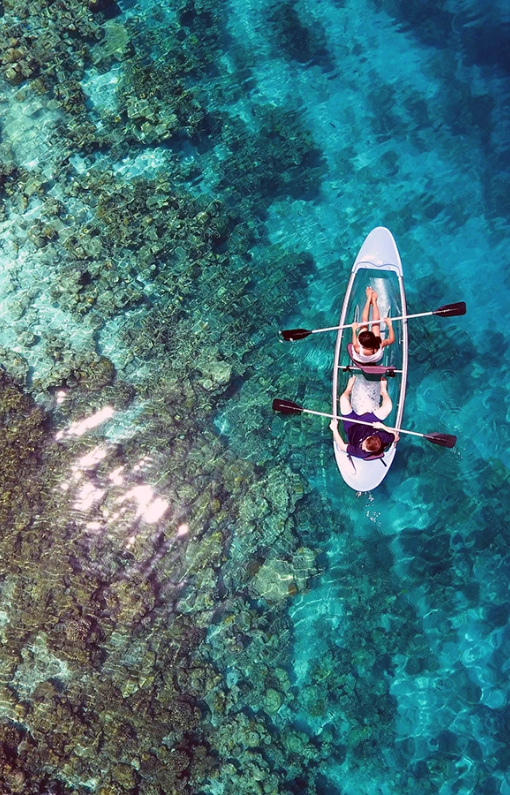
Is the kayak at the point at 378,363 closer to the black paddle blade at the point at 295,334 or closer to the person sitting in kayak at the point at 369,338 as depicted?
the person sitting in kayak at the point at 369,338

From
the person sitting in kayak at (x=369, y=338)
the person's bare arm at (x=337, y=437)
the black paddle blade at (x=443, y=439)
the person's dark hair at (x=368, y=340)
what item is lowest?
the black paddle blade at (x=443, y=439)

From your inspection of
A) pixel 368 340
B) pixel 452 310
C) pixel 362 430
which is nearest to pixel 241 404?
pixel 362 430

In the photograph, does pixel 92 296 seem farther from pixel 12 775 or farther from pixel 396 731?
pixel 396 731

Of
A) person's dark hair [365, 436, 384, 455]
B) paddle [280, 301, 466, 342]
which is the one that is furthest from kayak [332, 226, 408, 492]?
person's dark hair [365, 436, 384, 455]

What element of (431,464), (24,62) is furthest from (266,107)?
(431,464)

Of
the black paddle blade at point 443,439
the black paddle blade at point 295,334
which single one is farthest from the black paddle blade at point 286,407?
the black paddle blade at point 443,439

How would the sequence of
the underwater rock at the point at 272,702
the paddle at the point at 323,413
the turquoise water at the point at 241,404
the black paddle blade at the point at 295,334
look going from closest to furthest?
1. the turquoise water at the point at 241,404
2. the underwater rock at the point at 272,702
3. the paddle at the point at 323,413
4. the black paddle blade at the point at 295,334

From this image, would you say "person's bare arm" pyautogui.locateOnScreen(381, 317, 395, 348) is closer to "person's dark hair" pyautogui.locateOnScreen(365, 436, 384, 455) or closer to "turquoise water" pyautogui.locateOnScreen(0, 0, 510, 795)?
"turquoise water" pyautogui.locateOnScreen(0, 0, 510, 795)
